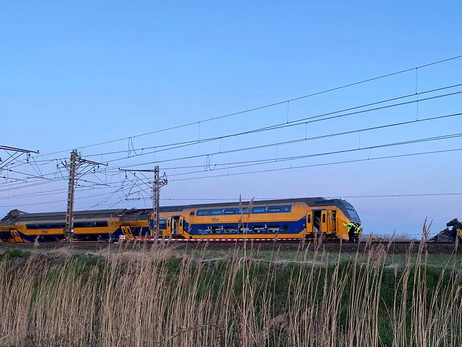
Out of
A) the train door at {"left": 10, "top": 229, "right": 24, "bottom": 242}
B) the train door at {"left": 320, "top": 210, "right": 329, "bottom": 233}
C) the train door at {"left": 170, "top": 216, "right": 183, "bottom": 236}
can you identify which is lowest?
the train door at {"left": 10, "top": 229, "right": 24, "bottom": 242}

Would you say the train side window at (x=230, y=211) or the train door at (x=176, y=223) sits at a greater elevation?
the train side window at (x=230, y=211)

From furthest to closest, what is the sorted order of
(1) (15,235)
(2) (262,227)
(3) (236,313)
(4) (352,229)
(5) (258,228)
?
(1) (15,235) < (5) (258,228) < (2) (262,227) < (4) (352,229) < (3) (236,313)

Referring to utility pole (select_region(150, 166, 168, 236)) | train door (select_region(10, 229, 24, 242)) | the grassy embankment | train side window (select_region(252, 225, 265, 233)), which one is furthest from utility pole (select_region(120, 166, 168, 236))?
the grassy embankment

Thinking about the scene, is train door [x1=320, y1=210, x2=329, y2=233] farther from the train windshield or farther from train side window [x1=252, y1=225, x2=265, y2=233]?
train side window [x1=252, y1=225, x2=265, y2=233]

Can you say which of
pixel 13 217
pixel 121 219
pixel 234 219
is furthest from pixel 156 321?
pixel 13 217

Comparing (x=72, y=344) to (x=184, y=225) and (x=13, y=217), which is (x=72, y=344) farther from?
(x=13, y=217)

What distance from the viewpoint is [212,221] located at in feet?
97.7

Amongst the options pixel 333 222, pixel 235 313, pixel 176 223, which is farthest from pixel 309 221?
pixel 235 313

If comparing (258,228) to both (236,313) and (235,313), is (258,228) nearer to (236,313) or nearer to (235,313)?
(236,313)

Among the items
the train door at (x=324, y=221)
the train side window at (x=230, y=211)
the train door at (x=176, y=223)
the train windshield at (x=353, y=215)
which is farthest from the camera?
the train door at (x=176, y=223)

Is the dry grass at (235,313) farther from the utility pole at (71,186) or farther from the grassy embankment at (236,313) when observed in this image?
the utility pole at (71,186)

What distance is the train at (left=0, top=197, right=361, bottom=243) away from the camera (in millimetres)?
26203

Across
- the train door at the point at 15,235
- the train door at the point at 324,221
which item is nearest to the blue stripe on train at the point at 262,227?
the train door at the point at 324,221

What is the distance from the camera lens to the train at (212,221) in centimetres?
2620
